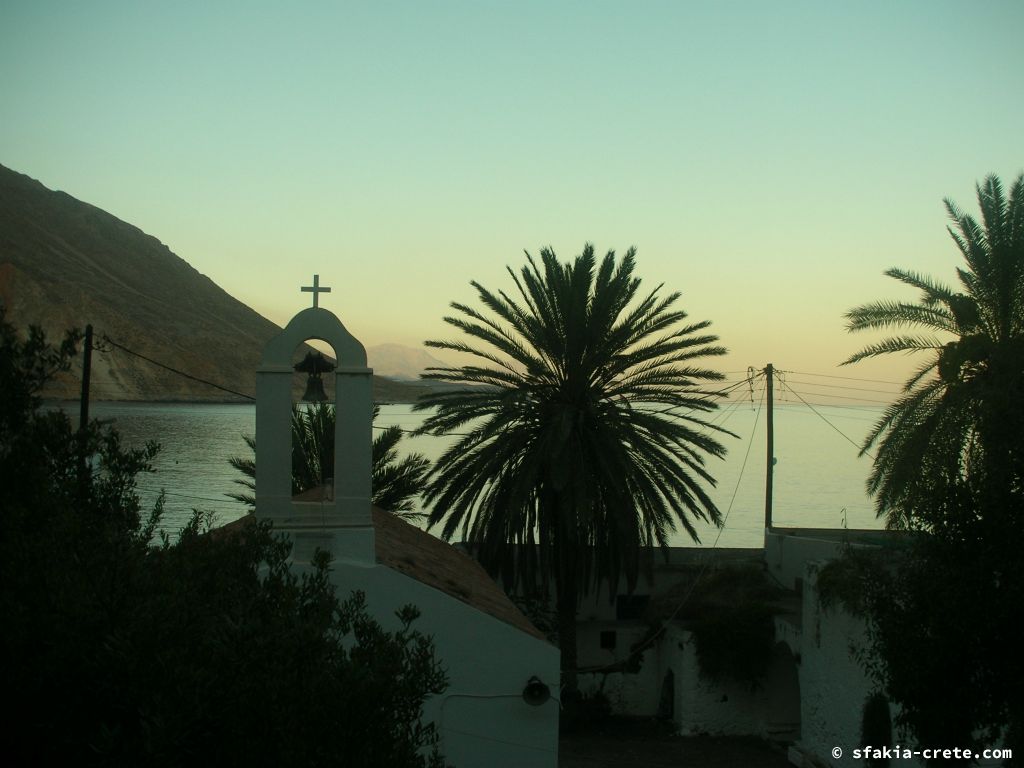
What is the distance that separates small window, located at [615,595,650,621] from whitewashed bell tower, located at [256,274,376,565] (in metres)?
12.4

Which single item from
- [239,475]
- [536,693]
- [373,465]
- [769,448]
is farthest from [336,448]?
[239,475]

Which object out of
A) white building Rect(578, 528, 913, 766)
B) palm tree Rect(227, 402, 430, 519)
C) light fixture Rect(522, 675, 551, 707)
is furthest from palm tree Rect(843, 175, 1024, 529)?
palm tree Rect(227, 402, 430, 519)

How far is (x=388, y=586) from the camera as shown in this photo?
9.62 meters

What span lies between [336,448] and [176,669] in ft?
17.0

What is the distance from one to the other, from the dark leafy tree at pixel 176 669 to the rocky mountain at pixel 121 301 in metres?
15.0

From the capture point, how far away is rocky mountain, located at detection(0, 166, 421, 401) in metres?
37.3

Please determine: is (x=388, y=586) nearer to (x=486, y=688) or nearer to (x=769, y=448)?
(x=486, y=688)

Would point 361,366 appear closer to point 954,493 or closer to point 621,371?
point 954,493

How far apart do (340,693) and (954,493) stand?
17.3 ft

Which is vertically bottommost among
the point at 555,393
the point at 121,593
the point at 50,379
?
the point at 121,593

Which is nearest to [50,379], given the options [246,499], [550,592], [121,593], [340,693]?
[121,593]

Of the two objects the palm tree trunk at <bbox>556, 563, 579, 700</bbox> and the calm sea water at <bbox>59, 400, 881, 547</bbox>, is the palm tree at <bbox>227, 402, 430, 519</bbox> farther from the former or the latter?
the palm tree trunk at <bbox>556, 563, 579, 700</bbox>

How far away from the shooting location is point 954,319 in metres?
12.6

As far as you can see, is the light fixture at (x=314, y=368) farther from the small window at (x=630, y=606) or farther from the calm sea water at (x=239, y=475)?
the small window at (x=630, y=606)
